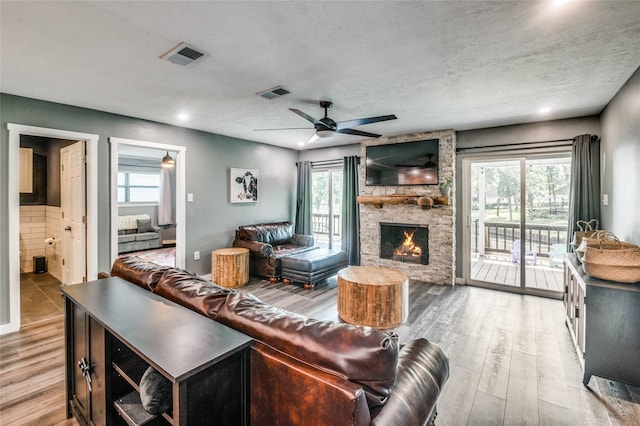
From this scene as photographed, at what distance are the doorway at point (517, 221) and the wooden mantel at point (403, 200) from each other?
1.72ft

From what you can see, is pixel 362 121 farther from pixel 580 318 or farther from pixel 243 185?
pixel 243 185

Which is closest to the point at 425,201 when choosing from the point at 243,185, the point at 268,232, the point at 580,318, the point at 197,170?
the point at 580,318

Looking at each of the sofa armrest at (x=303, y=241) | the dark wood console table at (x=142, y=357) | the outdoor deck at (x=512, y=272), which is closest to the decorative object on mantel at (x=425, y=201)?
the outdoor deck at (x=512, y=272)

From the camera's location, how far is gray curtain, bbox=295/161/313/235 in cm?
659

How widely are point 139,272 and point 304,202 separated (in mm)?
4776

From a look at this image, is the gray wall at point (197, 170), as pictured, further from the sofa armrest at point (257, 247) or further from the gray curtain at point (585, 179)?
the gray curtain at point (585, 179)

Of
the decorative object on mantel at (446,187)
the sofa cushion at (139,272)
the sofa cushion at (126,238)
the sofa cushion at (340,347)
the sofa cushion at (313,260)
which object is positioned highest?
the decorative object on mantel at (446,187)

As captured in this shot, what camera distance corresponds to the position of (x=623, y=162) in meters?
2.86

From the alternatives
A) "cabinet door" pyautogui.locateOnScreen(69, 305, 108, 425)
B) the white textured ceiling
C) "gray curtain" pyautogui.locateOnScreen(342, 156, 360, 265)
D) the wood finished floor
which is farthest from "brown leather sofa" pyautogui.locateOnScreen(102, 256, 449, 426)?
"gray curtain" pyautogui.locateOnScreen(342, 156, 360, 265)

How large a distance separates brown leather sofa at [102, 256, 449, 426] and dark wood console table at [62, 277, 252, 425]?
0.09 metres

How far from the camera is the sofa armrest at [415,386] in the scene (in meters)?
1.04

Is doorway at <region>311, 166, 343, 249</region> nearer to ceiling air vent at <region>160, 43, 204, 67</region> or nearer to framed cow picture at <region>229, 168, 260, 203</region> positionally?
framed cow picture at <region>229, 168, 260, 203</region>

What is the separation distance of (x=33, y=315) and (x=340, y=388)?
4.34 m

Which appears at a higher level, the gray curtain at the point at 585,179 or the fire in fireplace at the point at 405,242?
the gray curtain at the point at 585,179
